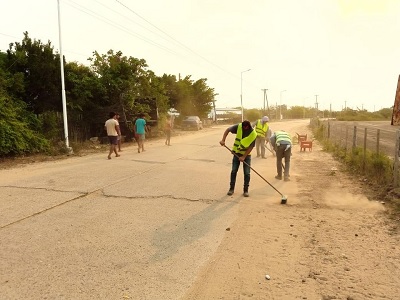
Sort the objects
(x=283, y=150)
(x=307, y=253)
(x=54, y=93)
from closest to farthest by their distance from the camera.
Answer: (x=307, y=253)
(x=283, y=150)
(x=54, y=93)

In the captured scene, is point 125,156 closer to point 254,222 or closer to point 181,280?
point 254,222

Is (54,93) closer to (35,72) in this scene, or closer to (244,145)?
(35,72)

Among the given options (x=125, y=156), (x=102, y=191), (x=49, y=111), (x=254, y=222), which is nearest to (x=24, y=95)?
(x=49, y=111)

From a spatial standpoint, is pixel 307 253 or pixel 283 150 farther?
pixel 283 150

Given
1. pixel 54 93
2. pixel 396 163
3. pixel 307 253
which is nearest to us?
pixel 307 253

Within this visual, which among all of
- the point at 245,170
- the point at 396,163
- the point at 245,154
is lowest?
the point at 245,170

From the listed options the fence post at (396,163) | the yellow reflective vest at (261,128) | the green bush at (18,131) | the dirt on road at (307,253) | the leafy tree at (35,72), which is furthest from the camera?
the leafy tree at (35,72)

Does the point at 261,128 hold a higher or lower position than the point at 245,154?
higher

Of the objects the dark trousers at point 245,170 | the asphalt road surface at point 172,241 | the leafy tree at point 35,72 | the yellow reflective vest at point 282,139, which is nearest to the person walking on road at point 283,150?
the yellow reflective vest at point 282,139

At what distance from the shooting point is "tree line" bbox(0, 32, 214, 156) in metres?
13.2

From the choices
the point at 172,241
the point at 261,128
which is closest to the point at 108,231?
the point at 172,241

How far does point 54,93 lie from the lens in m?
15.7

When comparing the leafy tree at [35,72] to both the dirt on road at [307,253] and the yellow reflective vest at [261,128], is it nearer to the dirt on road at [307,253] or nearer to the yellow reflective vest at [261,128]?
the yellow reflective vest at [261,128]

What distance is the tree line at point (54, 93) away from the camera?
43.5 ft
